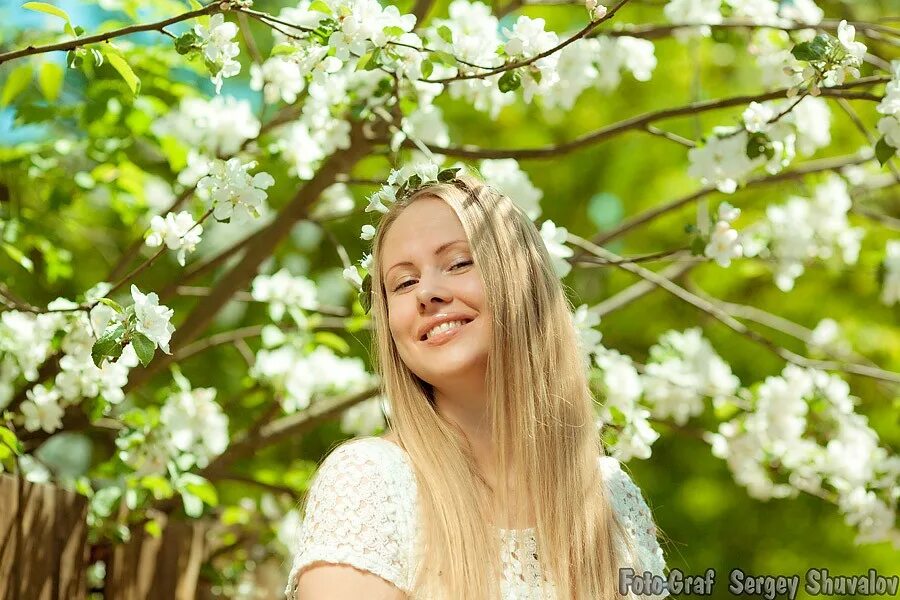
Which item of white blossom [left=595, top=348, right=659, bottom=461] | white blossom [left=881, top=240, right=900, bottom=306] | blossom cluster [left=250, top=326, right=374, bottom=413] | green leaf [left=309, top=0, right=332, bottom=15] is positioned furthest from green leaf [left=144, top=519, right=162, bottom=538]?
white blossom [left=881, top=240, right=900, bottom=306]

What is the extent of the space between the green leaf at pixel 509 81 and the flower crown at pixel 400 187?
7.1 inches

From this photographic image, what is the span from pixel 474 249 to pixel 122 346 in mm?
614

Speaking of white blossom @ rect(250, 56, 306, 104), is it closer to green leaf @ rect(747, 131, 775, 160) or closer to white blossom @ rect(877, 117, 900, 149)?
green leaf @ rect(747, 131, 775, 160)

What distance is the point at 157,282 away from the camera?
16.6 feet

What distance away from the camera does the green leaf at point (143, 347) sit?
1778mm

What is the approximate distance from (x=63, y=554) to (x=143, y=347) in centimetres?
76

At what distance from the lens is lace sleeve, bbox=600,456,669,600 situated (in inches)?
82.8

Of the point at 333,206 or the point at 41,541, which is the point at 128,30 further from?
the point at 333,206

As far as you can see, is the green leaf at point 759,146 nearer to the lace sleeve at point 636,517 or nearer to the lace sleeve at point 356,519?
the lace sleeve at point 636,517

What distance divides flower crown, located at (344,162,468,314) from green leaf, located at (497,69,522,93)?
0.18 metres

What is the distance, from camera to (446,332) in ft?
6.42

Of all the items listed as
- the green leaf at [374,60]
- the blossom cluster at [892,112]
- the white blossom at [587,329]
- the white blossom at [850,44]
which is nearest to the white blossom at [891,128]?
the blossom cluster at [892,112]

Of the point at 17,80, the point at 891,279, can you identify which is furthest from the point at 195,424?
the point at 891,279

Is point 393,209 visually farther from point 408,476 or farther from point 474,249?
point 408,476
